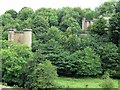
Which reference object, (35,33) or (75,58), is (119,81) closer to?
(75,58)

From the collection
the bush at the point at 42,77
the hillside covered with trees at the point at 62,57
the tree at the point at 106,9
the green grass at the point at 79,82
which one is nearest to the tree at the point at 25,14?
the tree at the point at 106,9

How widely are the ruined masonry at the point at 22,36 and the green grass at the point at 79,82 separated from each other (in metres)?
3.49

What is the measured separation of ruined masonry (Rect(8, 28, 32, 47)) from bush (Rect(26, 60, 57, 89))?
13.5 ft

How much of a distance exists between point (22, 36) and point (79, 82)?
484 cm

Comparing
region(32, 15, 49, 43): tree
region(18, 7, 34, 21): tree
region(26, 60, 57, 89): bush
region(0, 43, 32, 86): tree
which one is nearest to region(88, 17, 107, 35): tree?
region(32, 15, 49, 43): tree

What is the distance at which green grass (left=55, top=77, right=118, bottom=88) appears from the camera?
14406mm

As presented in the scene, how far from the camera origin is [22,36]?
60.9 feet

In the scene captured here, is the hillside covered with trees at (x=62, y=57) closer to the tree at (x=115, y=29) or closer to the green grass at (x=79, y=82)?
the tree at (x=115, y=29)

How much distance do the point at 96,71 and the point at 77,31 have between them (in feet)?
17.1

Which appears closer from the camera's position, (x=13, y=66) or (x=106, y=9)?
(x=13, y=66)

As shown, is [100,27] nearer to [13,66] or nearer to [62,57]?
[62,57]

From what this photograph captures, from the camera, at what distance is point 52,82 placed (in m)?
14.0

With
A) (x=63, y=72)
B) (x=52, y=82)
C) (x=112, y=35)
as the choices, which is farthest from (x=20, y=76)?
(x=112, y=35)

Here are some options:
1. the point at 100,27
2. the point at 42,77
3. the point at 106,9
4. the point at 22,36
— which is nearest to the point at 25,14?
the point at 106,9
